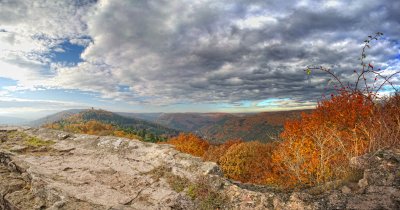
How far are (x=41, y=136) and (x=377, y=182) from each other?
12.2 m

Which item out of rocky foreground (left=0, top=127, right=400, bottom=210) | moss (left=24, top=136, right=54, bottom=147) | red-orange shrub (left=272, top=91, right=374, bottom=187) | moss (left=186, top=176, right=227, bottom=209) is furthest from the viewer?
moss (left=24, top=136, right=54, bottom=147)

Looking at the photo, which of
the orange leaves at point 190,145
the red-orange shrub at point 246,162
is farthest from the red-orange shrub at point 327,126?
the orange leaves at point 190,145

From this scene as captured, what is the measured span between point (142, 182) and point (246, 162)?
2781 centimetres

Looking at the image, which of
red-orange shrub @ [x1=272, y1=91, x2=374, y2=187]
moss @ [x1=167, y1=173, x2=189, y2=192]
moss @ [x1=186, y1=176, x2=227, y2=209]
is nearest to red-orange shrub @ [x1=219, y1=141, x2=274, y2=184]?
red-orange shrub @ [x1=272, y1=91, x2=374, y2=187]

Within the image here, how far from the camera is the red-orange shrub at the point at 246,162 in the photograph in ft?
106

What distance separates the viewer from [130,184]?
23.5ft

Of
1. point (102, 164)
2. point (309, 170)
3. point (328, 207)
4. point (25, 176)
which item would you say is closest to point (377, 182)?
point (328, 207)

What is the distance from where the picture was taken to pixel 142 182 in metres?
7.20

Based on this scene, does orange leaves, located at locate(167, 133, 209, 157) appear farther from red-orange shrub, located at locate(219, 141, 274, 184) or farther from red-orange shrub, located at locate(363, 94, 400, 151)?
red-orange shrub, located at locate(363, 94, 400, 151)

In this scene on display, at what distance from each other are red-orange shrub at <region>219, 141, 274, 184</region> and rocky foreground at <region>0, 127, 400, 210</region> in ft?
78.6

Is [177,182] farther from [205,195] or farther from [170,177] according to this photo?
[205,195]

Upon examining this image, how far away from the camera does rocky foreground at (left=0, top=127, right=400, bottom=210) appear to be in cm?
473

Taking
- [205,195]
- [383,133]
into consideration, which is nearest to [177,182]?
[205,195]

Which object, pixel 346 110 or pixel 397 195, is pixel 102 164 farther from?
pixel 346 110
